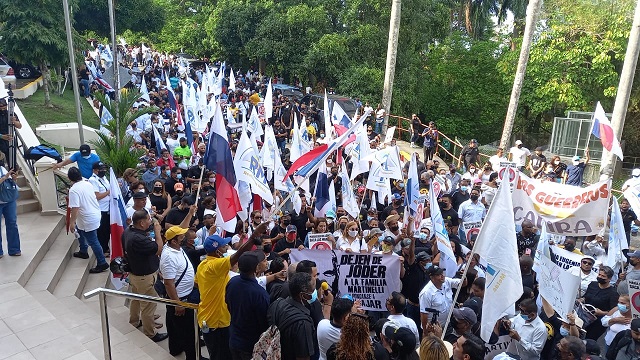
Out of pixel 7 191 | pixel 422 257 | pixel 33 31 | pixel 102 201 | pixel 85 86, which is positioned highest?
pixel 33 31

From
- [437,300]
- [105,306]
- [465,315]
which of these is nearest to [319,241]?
[437,300]

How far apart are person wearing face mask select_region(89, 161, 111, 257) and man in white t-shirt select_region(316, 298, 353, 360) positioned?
17.1 ft

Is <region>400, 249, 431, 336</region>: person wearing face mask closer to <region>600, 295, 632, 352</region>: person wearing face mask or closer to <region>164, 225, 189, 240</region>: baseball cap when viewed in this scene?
<region>600, 295, 632, 352</region>: person wearing face mask

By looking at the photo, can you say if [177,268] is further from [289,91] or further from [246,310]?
[289,91]

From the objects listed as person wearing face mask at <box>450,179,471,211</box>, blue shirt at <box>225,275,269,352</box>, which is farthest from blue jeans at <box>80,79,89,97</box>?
blue shirt at <box>225,275,269,352</box>

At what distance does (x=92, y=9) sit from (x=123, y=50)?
1019 centimetres

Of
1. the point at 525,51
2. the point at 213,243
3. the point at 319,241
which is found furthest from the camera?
the point at 525,51

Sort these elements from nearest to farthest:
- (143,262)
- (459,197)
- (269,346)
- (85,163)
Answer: (269,346)
(143,262)
(85,163)
(459,197)

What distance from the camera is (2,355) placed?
215 inches

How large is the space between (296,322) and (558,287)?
10.4ft

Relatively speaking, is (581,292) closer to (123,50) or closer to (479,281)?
(479,281)

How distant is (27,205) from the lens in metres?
9.59

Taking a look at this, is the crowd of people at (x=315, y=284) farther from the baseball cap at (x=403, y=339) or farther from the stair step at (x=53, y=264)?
the stair step at (x=53, y=264)

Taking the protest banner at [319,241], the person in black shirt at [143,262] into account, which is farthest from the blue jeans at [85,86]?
the protest banner at [319,241]
